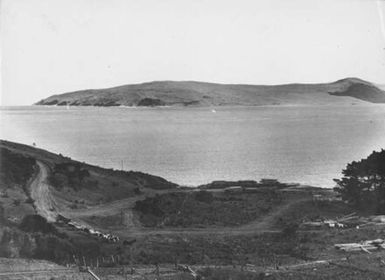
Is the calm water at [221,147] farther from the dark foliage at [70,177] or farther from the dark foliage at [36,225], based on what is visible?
the dark foliage at [36,225]

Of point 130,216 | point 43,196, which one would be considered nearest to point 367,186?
point 130,216

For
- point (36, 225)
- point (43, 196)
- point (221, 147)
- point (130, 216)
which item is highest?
point (221, 147)

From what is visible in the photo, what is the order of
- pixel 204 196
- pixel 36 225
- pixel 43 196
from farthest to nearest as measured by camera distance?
pixel 204 196 < pixel 43 196 < pixel 36 225

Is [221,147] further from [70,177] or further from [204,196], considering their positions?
[70,177]

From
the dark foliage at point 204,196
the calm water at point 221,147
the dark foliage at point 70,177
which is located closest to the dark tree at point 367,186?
the dark foliage at point 204,196

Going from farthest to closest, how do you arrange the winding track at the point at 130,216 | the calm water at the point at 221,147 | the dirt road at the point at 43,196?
1. the calm water at the point at 221,147
2. the dirt road at the point at 43,196
3. the winding track at the point at 130,216

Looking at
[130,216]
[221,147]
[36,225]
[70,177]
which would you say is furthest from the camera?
[221,147]

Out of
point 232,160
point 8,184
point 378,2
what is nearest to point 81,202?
point 8,184

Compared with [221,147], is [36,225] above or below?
below
